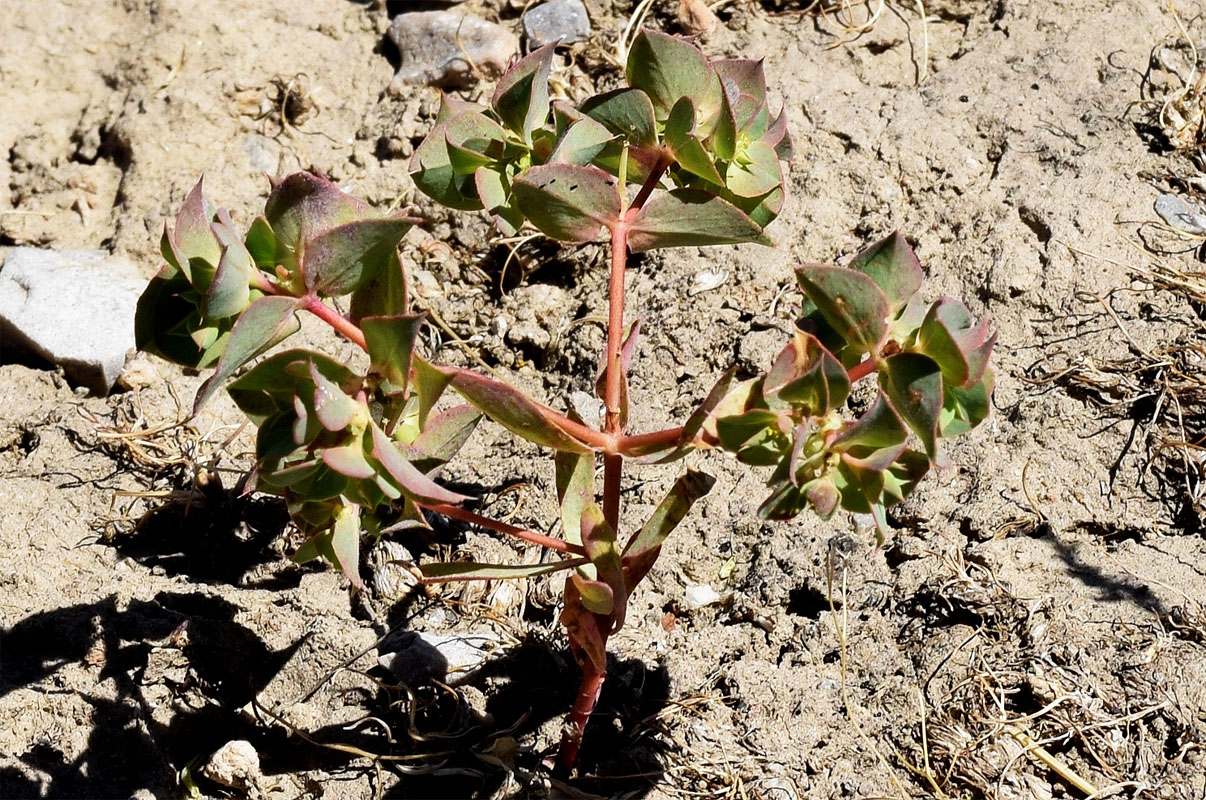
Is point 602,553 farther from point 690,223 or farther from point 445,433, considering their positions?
point 690,223

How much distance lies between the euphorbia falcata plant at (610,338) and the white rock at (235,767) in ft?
1.85

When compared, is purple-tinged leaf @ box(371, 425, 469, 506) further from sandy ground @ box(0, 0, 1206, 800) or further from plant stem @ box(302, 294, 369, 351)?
sandy ground @ box(0, 0, 1206, 800)

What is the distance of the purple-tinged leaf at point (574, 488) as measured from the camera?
157 cm

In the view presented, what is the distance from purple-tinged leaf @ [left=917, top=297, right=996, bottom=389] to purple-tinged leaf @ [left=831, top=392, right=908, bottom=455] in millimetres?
98

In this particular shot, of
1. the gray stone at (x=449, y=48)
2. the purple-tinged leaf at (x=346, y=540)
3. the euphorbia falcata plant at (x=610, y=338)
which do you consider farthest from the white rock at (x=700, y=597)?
the gray stone at (x=449, y=48)

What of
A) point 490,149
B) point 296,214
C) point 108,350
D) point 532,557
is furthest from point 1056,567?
point 108,350

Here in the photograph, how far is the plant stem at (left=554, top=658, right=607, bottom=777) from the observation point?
65.4 inches

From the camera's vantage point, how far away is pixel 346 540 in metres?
1.47

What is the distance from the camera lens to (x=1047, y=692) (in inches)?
70.7

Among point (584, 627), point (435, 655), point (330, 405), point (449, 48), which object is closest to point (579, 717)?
point (584, 627)

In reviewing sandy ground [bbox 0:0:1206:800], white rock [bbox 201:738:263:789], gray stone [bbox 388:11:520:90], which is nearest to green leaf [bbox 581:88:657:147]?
sandy ground [bbox 0:0:1206:800]

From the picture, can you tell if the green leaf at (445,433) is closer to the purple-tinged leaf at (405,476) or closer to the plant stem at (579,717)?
the purple-tinged leaf at (405,476)

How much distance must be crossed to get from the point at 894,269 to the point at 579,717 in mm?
849

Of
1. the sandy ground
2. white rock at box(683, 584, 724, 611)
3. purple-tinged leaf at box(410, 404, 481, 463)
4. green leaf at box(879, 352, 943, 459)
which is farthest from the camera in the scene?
white rock at box(683, 584, 724, 611)
